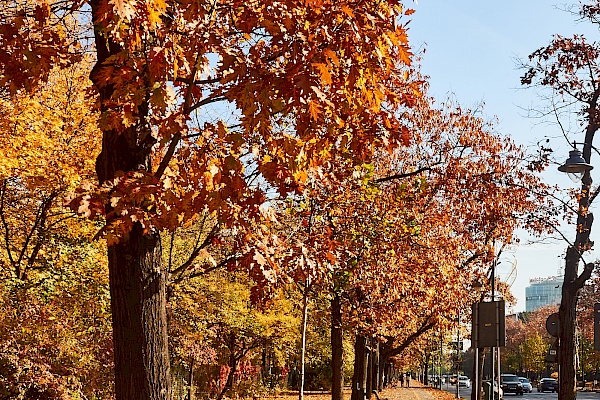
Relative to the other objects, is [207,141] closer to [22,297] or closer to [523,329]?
[22,297]

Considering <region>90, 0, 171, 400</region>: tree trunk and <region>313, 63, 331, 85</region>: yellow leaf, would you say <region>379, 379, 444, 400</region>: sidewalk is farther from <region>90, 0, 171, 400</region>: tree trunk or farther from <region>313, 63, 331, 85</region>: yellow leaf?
<region>313, 63, 331, 85</region>: yellow leaf

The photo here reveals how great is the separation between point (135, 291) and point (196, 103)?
1.67 m

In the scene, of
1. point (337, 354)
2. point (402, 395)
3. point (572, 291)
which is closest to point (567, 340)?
point (572, 291)

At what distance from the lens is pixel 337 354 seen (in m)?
19.7

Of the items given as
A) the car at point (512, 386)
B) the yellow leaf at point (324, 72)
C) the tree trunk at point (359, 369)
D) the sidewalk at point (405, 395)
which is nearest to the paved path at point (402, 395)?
the sidewalk at point (405, 395)

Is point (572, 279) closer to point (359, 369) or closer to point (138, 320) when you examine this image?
point (359, 369)

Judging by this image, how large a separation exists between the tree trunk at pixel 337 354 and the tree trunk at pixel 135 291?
13.3 m

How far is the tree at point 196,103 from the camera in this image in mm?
5137

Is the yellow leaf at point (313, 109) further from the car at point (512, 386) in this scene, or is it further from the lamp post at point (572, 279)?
the car at point (512, 386)

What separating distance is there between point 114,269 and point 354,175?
3.19m

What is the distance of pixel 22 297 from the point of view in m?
15.2

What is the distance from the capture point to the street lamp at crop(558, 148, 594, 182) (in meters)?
14.3

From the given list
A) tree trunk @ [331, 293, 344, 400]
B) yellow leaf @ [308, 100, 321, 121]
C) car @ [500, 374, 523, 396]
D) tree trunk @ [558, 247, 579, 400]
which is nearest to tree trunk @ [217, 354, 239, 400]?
tree trunk @ [331, 293, 344, 400]

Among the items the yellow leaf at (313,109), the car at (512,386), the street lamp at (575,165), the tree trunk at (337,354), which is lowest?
the car at (512,386)
